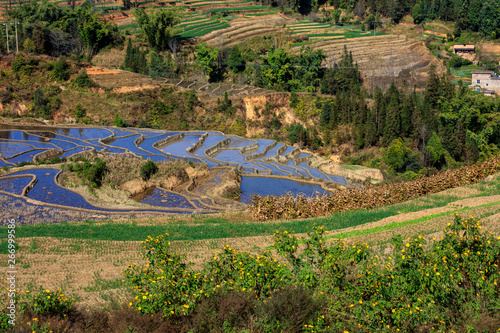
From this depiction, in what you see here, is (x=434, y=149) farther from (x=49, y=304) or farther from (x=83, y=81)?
(x=83, y=81)

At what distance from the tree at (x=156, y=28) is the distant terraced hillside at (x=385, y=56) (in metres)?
17.5

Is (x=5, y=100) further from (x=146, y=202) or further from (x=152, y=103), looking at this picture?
(x=146, y=202)

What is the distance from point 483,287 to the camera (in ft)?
29.0

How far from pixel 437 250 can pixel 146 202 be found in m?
17.8

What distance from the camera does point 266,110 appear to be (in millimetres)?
48688

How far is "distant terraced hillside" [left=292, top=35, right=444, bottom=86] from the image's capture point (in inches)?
2520

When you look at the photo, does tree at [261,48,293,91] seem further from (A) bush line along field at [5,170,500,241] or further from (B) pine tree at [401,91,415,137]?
(A) bush line along field at [5,170,500,241]

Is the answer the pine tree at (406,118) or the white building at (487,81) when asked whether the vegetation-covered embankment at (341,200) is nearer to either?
the pine tree at (406,118)

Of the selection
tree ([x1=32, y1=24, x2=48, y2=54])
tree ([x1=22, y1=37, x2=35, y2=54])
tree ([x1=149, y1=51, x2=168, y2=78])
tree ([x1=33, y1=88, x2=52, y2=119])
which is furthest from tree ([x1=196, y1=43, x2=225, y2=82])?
tree ([x1=22, y1=37, x2=35, y2=54])

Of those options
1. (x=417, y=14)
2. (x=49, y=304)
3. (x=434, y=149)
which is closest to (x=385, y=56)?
(x=417, y=14)

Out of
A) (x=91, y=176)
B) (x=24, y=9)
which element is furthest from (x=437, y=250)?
(x=24, y=9)

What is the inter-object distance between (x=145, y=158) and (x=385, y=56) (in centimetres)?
4808

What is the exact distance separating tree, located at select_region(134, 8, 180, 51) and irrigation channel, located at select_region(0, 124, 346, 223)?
24.1 meters

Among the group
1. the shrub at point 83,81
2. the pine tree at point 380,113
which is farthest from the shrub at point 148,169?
the shrub at point 83,81
